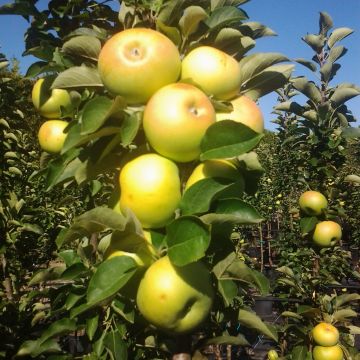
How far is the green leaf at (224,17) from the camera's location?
1.26 meters

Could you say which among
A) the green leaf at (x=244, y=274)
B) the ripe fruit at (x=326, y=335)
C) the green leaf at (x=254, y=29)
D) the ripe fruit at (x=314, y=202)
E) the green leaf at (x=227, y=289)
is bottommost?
the ripe fruit at (x=326, y=335)

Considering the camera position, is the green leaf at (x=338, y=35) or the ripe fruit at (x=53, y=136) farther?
the green leaf at (x=338, y=35)

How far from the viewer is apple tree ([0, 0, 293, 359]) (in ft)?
3.40

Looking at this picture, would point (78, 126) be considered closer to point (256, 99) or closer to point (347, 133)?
point (256, 99)

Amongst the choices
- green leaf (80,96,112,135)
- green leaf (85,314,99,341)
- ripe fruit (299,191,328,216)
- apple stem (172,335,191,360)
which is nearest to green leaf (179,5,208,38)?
green leaf (80,96,112,135)

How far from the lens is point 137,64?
1.09 m

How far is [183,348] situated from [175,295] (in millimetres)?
203

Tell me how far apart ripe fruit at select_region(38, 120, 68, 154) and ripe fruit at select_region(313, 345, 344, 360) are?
2.84 m

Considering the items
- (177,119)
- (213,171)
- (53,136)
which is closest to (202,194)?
(213,171)

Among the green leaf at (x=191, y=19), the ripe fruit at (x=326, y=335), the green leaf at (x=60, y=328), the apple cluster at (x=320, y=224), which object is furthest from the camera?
the apple cluster at (x=320, y=224)

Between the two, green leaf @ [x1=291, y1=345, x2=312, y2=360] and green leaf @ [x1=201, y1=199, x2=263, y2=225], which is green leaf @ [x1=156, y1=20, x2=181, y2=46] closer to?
green leaf @ [x1=201, y1=199, x2=263, y2=225]

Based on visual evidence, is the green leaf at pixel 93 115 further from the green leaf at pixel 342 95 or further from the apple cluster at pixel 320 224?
the green leaf at pixel 342 95

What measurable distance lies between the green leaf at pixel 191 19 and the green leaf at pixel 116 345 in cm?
108

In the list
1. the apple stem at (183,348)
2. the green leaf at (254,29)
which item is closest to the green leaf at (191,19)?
the green leaf at (254,29)
